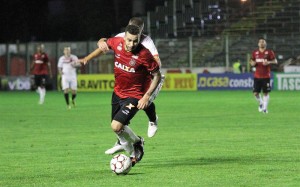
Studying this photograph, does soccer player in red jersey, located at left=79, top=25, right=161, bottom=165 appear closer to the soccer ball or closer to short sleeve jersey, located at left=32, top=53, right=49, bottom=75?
the soccer ball

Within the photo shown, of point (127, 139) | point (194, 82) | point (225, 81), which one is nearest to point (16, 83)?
point (194, 82)

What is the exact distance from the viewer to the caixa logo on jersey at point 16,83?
57156 mm

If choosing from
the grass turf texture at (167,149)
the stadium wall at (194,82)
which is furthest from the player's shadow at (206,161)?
the stadium wall at (194,82)

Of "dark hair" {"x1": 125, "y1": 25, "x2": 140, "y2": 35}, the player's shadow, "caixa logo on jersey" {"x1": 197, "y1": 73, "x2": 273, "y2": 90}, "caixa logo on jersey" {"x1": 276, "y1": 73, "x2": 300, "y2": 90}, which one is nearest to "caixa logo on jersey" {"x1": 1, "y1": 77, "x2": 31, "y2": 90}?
"caixa logo on jersey" {"x1": 197, "y1": 73, "x2": 273, "y2": 90}

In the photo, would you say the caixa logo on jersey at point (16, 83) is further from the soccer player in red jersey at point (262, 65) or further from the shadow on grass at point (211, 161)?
the shadow on grass at point (211, 161)

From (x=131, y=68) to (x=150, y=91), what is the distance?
0.56 metres

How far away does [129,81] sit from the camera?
1320 centimetres

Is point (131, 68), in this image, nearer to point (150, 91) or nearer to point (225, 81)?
point (150, 91)

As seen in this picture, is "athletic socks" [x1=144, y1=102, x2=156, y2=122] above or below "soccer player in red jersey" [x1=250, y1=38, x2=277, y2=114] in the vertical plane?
above

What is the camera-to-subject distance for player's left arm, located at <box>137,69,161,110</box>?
1263cm

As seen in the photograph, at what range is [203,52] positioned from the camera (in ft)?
172

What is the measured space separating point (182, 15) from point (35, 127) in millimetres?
35399

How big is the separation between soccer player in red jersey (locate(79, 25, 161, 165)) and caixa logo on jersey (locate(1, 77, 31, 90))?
44.1m

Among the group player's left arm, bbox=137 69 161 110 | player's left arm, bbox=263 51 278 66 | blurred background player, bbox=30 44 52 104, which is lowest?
blurred background player, bbox=30 44 52 104
